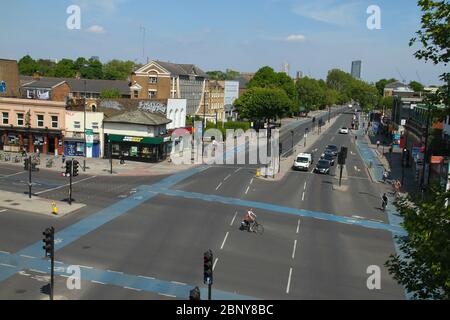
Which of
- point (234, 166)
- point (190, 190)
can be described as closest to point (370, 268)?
point (190, 190)

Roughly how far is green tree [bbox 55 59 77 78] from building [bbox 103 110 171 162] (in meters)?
99.7

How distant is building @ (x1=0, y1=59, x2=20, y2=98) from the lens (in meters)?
71.3

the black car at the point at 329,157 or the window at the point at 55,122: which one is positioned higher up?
the window at the point at 55,122

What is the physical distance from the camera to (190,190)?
4194 centimetres

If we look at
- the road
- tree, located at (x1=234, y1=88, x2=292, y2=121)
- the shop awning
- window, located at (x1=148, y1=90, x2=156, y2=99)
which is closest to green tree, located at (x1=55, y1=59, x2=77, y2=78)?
tree, located at (x1=234, y1=88, x2=292, y2=121)

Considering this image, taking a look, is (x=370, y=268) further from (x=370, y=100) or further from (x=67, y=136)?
(x=370, y=100)

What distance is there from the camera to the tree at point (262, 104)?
103 meters

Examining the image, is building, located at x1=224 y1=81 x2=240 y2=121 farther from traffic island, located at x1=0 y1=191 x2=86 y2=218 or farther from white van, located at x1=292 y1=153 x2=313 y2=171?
traffic island, located at x1=0 y1=191 x2=86 y2=218

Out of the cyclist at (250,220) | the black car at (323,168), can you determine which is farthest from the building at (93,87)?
the cyclist at (250,220)

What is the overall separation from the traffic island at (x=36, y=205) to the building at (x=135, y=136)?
21.1 m

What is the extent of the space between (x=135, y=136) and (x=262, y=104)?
50.3 meters

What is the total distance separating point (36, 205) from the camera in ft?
112

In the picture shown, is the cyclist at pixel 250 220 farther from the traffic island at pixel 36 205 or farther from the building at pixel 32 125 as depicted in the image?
the building at pixel 32 125

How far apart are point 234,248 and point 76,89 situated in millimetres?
80291
